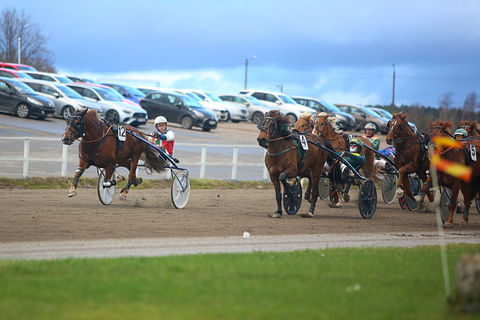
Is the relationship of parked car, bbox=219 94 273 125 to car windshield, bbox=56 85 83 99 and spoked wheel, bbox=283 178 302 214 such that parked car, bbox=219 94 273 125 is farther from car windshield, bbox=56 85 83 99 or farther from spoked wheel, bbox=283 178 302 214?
spoked wheel, bbox=283 178 302 214

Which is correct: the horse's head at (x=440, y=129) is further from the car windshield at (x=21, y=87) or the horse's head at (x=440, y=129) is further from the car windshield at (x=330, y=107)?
the car windshield at (x=330, y=107)

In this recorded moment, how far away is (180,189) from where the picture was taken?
16047 millimetres

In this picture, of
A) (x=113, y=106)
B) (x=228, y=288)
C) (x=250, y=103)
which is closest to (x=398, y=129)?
(x=228, y=288)

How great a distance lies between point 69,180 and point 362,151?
25.1 feet

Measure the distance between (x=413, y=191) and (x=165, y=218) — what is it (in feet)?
24.3

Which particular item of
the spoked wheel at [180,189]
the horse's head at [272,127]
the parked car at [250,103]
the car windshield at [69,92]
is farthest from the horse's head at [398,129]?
the parked car at [250,103]

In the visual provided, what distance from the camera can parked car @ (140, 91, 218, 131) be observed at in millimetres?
39438

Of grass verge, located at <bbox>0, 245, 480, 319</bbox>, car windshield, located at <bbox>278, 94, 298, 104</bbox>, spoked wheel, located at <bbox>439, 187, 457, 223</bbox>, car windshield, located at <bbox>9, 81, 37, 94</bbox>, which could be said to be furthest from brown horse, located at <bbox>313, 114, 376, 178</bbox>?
car windshield, located at <bbox>278, 94, 298, 104</bbox>

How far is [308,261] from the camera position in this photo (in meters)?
9.16

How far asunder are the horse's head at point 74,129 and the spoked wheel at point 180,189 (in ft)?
6.94

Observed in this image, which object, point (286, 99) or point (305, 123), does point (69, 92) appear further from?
point (305, 123)

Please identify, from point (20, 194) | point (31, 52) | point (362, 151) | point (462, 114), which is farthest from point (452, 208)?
point (462, 114)

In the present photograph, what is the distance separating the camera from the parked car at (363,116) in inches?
1915

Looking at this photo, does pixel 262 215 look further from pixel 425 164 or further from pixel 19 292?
pixel 19 292
